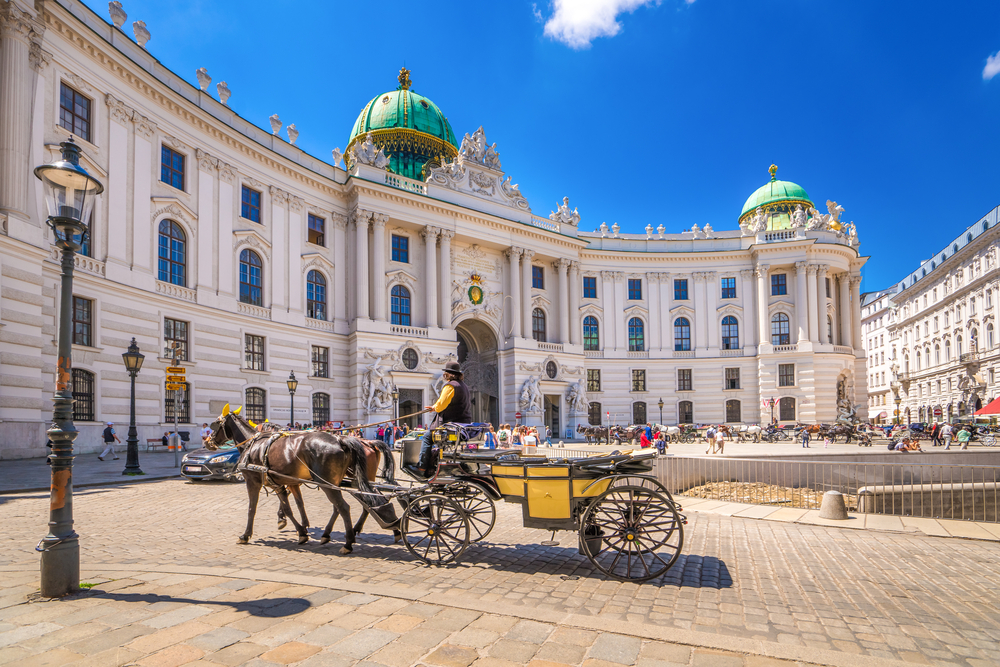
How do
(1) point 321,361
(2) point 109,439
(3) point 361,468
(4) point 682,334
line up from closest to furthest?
(3) point 361,468 → (2) point 109,439 → (1) point 321,361 → (4) point 682,334

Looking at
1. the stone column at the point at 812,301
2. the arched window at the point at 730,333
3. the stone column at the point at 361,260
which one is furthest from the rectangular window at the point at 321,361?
the stone column at the point at 812,301

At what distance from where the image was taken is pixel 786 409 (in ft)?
150

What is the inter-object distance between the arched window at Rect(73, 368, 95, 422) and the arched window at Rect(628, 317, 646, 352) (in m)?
37.5

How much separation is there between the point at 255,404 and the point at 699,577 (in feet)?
86.6

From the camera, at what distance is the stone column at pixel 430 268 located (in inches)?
1462

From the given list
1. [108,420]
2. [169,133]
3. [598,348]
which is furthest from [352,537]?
[598,348]

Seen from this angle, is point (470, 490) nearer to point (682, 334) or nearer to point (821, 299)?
point (682, 334)

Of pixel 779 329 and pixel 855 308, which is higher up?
pixel 855 308

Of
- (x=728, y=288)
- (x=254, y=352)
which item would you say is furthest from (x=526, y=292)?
(x=254, y=352)

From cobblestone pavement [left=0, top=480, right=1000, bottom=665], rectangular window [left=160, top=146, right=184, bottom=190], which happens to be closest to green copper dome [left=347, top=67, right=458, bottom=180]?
rectangular window [left=160, top=146, right=184, bottom=190]

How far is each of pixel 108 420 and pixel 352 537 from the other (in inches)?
749

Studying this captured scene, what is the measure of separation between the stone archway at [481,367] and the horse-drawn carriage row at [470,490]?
32912mm

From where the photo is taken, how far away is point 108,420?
21844mm

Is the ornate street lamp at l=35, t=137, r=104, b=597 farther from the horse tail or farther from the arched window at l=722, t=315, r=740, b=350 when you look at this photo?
the arched window at l=722, t=315, r=740, b=350
